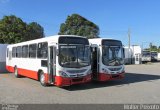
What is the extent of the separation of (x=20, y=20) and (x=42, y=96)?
128 ft

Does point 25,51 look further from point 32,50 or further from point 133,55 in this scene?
point 133,55

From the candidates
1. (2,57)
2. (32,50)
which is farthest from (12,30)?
(32,50)

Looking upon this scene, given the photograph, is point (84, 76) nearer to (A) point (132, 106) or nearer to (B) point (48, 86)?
(B) point (48, 86)

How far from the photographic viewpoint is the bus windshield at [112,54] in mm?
15648

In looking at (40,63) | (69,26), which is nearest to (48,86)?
(40,63)

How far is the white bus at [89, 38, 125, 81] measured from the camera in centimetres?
1555

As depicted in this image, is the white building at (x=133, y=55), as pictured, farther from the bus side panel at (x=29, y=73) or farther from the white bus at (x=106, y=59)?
the white bus at (x=106, y=59)

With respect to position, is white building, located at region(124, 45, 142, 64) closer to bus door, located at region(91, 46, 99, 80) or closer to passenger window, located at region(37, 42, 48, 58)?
bus door, located at region(91, 46, 99, 80)

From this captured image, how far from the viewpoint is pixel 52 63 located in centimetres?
1405

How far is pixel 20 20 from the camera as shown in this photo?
48906 mm

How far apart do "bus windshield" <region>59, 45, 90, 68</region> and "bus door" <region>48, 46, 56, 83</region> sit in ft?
1.79

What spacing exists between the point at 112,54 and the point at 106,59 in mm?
573

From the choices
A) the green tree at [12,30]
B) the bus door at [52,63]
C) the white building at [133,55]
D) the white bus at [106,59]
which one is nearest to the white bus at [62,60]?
the bus door at [52,63]

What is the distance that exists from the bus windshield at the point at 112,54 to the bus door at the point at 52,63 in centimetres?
324
